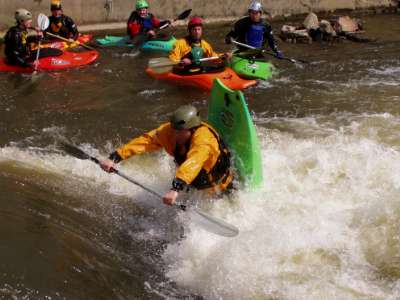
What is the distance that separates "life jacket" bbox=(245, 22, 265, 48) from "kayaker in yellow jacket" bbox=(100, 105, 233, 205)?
190 inches

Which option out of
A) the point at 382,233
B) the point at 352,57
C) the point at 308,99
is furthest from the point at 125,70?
the point at 382,233

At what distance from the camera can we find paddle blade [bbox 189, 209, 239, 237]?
4.15 meters

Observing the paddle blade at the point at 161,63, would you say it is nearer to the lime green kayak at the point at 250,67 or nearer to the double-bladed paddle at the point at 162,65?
the double-bladed paddle at the point at 162,65

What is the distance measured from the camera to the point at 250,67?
878 centimetres

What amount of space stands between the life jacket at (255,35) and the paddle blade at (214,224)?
215 inches

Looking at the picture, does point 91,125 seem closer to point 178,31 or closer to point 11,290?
point 11,290

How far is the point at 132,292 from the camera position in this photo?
3852 mm

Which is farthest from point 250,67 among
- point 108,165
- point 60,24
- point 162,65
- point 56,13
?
point 108,165

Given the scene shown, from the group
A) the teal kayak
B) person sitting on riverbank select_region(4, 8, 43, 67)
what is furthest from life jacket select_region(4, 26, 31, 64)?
the teal kayak

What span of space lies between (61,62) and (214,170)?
610 centimetres

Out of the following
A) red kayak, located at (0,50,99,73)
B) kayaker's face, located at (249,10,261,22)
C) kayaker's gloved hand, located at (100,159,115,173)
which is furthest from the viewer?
red kayak, located at (0,50,99,73)

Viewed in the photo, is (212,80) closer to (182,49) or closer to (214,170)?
(182,49)

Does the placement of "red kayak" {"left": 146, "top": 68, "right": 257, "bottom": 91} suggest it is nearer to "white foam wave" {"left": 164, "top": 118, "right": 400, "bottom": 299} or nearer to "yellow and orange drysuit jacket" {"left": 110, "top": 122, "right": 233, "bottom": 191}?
"white foam wave" {"left": 164, "top": 118, "right": 400, "bottom": 299}

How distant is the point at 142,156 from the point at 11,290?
3120 mm
